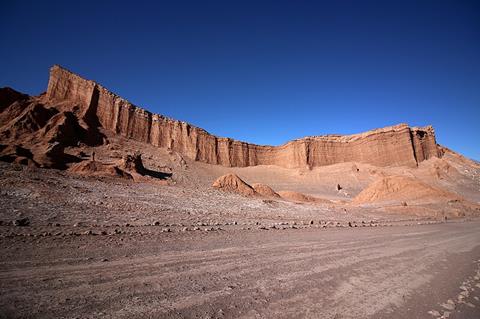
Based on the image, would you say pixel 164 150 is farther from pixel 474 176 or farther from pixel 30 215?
pixel 474 176

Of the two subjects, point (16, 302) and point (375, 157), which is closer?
point (16, 302)

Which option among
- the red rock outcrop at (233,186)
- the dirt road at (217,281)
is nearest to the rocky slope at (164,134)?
the red rock outcrop at (233,186)

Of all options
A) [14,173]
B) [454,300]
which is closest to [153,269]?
[454,300]

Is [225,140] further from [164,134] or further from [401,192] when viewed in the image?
[401,192]

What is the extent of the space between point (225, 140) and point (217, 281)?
3641 inches

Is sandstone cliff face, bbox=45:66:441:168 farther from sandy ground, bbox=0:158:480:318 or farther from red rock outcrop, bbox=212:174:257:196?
sandy ground, bbox=0:158:480:318

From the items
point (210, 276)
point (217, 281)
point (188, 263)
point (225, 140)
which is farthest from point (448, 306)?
point (225, 140)

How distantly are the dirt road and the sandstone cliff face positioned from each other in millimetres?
65538

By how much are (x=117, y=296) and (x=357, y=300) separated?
3891 millimetres

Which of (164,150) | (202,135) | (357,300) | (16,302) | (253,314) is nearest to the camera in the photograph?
(16,302)

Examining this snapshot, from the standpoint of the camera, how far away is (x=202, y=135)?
8912cm

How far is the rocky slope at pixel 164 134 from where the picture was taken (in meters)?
50.0

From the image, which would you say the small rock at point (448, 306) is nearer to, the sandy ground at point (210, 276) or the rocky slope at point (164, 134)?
the sandy ground at point (210, 276)

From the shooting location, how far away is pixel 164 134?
260ft
